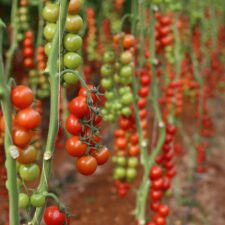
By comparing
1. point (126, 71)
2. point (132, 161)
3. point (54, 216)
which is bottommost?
point (132, 161)

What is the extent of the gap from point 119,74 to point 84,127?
75 centimetres

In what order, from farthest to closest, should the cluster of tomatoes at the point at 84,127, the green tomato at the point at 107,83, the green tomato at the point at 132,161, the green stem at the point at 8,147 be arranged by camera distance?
the green tomato at the point at 132,161
the green tomato at the point at 107,83
the cluster of tomatoes at the point at 84,127
the green stem at the point at 8,147

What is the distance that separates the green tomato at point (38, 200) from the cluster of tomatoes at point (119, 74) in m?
0.77

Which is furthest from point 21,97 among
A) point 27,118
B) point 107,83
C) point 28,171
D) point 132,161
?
point 132,161

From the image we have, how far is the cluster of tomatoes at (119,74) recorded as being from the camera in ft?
5.08

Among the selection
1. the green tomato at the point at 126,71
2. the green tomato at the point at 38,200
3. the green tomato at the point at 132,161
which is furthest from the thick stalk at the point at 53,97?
the green tomato at the point at 132,161

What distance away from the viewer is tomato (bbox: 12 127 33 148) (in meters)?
0.78

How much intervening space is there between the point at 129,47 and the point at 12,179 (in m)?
0.89

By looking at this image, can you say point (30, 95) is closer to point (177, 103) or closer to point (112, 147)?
point (177, 103)

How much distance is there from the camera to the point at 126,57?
5.05ft

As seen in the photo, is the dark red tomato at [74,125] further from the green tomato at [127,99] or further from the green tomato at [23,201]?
the green tomato at [127,99]

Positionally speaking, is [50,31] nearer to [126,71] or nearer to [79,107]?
[79,107]

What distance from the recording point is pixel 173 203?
3146mm

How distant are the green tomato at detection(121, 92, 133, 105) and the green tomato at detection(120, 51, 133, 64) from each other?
0.39 ft
